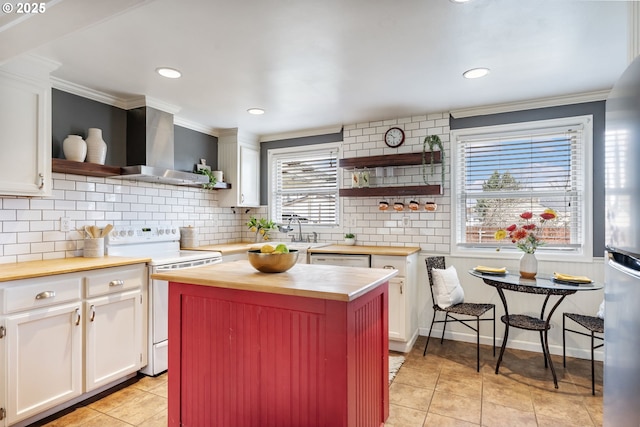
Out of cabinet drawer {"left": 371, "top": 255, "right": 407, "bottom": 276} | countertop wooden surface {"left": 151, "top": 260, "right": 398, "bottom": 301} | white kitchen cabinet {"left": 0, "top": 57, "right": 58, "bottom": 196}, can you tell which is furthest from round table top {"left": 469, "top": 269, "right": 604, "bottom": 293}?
white kitchen cabinet {"left": 0, "top": 57, "right": 58, "bottom": 196}

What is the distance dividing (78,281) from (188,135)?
222cm

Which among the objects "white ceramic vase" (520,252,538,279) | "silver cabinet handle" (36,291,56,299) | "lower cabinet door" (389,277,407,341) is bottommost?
"lower cabinet door" (389,277,407,341)

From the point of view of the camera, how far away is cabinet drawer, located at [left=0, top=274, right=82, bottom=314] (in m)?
1.99

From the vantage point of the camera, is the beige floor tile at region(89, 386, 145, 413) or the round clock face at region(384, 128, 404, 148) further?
the round clock face at region(384, 128, 404, 148)

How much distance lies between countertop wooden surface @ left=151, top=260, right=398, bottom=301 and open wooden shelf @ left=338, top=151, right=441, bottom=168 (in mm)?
2014

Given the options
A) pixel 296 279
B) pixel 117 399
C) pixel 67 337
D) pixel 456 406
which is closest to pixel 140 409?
pixel 117 399

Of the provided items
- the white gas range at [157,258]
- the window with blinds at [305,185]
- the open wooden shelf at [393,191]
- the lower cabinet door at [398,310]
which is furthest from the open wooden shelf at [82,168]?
the lower cabinet door at [398,310]

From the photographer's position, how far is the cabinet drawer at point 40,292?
199 cm

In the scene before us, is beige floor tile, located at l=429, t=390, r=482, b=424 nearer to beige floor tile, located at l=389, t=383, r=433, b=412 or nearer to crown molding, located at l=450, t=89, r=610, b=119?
beige floor tile, located at l=389, t=383, r=433, b=412

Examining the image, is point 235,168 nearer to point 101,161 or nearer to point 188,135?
point 188,135

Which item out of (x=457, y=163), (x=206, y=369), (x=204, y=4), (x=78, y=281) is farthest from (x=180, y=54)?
(x=457, y=163)

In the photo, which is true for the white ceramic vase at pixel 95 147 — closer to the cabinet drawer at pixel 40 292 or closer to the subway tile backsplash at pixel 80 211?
the subway tile backsplash at pixel 80 211

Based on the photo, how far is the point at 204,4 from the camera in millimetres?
1830

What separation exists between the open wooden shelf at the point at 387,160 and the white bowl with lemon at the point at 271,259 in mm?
2220
